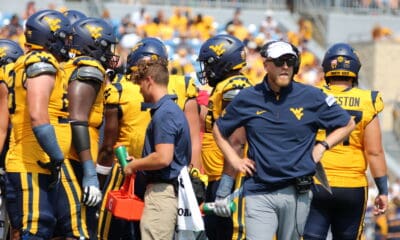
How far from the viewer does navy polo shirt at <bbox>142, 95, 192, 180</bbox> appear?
7395 mm

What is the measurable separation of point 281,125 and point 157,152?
874 mm

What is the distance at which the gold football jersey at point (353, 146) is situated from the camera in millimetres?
8602

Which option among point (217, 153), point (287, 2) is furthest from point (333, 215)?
point (287, 2)

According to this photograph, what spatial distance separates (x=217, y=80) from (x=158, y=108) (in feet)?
4.90

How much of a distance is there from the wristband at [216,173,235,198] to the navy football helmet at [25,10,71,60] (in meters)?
1.69

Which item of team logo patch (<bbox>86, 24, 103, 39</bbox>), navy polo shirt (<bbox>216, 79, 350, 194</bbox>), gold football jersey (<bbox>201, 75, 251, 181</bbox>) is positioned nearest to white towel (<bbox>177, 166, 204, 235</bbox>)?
navy polo shirt (<bbox>216, 79, 350, 194</bbox>)

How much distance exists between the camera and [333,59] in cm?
891

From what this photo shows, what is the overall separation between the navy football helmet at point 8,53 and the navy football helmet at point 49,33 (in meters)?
1.81

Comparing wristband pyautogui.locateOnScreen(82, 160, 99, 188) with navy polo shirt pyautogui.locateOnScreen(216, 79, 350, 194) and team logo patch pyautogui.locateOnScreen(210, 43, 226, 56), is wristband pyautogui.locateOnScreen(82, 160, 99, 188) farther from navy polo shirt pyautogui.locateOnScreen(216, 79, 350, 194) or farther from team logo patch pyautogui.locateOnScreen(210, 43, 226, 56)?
team logo patch pyautogui.locateOnScreen(210, 43, 226, 56)

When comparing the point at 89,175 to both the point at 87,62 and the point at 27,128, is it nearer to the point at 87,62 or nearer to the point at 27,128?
the point at 27,128

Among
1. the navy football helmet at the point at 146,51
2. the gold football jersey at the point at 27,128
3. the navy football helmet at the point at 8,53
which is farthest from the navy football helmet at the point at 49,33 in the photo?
the navy football helmet at the point at 8,53

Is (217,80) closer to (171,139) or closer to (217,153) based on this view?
(217,153)

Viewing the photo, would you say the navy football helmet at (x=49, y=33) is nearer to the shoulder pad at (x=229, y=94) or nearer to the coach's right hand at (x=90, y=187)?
the coach's right hand at (x=90, y=187)

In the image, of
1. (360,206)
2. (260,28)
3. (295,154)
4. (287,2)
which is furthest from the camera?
(287,2)
